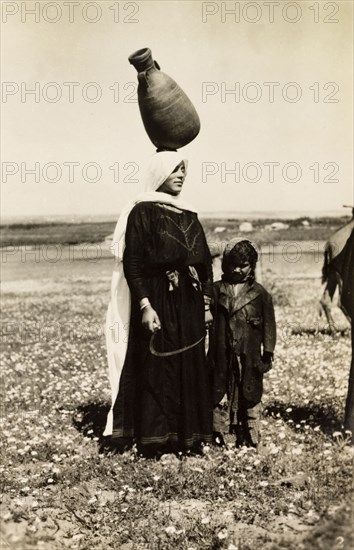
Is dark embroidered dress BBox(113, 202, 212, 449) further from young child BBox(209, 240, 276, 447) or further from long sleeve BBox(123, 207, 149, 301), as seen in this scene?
young child BBox(209, 240, 276, 447)

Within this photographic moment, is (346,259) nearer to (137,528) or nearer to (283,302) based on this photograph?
(137,528)

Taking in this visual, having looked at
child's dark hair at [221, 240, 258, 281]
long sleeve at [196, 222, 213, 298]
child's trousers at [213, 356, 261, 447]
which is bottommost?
child's trousers at [213, 356, 261, 447]

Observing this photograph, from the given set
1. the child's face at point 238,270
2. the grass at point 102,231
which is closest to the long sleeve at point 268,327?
the child's face at point 238,270

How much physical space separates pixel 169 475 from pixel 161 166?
7.41ft

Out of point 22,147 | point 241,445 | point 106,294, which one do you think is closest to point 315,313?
point 106,294

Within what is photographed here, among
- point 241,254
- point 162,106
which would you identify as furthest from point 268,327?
point 162,106

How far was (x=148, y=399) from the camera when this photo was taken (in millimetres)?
5207

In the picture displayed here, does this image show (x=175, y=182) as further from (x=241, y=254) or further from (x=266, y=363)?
(x=266, y=363)

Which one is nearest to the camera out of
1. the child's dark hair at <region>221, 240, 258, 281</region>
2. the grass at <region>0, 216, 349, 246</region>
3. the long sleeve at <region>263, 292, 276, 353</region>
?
the child's dark hair at <region>221, 240, 258, 281</region>

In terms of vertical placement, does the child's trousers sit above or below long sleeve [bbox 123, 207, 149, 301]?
below

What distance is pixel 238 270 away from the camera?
5.26 m

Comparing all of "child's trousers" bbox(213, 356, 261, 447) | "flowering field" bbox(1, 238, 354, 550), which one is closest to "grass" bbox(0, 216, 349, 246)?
"flowering field" bbox(1, 238, 354, 550)

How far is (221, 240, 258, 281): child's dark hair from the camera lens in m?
5.18

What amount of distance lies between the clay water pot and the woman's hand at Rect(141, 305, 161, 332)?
128cm
